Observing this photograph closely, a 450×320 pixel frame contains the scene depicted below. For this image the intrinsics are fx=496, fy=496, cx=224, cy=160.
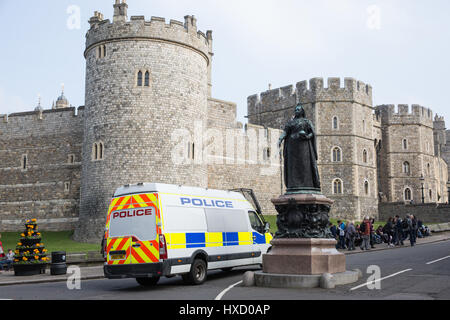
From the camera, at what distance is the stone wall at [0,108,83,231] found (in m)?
32.2

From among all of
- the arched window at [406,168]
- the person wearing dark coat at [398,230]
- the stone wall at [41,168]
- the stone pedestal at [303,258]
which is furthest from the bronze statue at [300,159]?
the arched window at [406,168]

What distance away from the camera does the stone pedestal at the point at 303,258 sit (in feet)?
33.7

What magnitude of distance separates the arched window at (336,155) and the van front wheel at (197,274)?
28.9 metres

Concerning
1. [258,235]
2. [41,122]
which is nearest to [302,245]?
[258,235]

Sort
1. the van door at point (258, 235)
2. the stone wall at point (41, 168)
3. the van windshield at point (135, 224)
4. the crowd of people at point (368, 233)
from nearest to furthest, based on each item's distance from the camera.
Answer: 1. the van windshield at point (135, 224)
2. the van door at point (258, 235)
3. the crowd of people at point (368, 233)
4. the stone wall at point (41, 168)

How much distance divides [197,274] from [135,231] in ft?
6.52

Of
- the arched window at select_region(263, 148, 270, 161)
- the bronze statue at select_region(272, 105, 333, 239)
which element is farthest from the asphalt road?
the arched window at select_region(263, 148, 270, 161)

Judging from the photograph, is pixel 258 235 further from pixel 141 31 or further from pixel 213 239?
pixel 141 31

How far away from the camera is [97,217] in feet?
83.6

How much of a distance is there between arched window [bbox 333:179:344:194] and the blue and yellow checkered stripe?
25.0 meters

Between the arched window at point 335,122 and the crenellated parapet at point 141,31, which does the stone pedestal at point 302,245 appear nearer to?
the crenellated parapet at point 141,31
